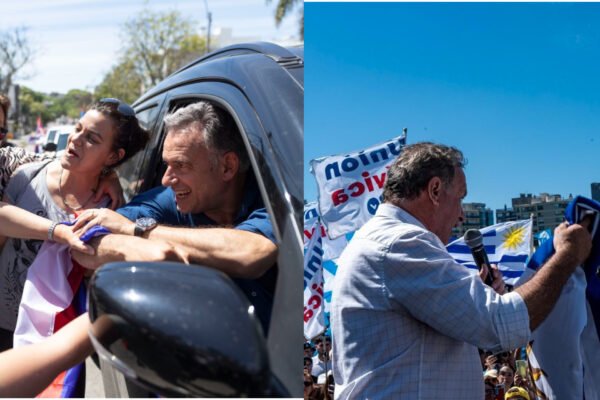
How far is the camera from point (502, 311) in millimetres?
1695

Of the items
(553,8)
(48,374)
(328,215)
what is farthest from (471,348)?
(48,374)

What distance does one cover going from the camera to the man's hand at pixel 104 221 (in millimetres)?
1241

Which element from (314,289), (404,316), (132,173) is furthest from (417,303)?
(132,173)

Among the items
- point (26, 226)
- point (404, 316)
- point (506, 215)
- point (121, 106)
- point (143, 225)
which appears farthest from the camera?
point (404, 316)

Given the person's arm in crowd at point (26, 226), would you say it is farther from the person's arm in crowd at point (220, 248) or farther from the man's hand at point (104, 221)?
the person's arm in crowd at point (220, 248)

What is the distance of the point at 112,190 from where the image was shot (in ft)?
4.71

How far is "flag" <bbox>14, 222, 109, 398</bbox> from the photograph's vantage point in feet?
4.13

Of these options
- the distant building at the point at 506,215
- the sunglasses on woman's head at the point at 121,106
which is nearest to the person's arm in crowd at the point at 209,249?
the sunglasses on woman's head at the point at 121,106

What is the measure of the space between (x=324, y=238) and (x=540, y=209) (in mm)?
452

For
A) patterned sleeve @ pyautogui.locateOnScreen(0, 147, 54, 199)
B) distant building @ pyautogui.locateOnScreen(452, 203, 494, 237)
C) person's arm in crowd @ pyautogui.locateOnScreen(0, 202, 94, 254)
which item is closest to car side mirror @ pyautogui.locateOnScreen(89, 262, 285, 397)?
person's arm in crowd @ pyautogui.locateOnScreen(0, 202, 94, 254)

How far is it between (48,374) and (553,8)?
113cm

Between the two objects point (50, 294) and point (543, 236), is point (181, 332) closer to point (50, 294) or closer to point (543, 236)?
point (50, 294)

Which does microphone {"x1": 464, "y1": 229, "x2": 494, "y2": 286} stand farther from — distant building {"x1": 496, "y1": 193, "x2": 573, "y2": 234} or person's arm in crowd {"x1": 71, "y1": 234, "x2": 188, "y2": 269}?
person's arm in crowd {"x1": 71, "y1": 234, "x2": 188, "y2": 269}

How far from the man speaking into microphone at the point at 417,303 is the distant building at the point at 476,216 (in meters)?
0.03
